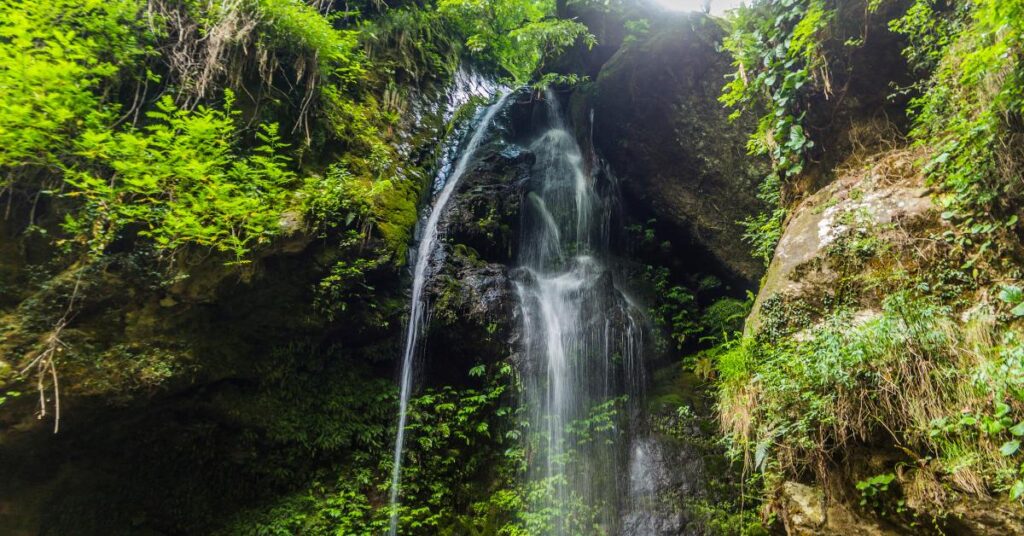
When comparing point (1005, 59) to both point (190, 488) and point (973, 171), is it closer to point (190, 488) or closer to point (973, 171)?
point (973, 171)

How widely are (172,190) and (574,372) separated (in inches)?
200

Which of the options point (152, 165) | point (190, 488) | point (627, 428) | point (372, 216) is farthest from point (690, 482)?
point (152, 165)

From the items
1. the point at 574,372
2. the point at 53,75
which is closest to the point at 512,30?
the point at 574,372

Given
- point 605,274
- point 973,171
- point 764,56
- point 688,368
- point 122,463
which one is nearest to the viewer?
point 973,171

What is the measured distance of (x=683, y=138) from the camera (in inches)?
326

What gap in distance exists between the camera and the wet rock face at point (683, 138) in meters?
7.68

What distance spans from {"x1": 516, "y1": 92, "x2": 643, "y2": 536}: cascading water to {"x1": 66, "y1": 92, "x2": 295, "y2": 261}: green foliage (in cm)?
366

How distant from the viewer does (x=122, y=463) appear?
5043 millimetres

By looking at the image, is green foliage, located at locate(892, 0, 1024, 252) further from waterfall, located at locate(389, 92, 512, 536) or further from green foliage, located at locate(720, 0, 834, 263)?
waterfall, located at locate(389, 92, 512, 536)

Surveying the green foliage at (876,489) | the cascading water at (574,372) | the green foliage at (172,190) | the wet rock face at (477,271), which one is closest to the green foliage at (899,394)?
the green foliage at (876,489)

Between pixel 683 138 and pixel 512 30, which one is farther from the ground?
pixel 512 30

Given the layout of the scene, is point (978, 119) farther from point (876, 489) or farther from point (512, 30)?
point (512, 30)

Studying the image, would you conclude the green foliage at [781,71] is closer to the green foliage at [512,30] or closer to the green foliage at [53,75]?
the green foliage at [512,30]

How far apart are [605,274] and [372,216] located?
3592 mm
